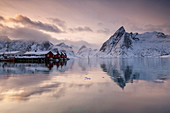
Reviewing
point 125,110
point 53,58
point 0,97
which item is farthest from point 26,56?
point 125,110

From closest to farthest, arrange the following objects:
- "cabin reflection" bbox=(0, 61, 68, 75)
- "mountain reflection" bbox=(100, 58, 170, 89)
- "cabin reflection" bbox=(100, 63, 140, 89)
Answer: "cabin reflection" bbox=(100, 63, 140, 89) → "mountain reflection" bbox=(100, 58, 170, 89) → "cabin reflection" bbox=(0, 61, 68, 75)

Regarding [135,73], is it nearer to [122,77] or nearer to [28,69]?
[122,77]

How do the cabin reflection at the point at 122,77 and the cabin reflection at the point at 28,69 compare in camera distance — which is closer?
the cabin reflection at the point at 122,77

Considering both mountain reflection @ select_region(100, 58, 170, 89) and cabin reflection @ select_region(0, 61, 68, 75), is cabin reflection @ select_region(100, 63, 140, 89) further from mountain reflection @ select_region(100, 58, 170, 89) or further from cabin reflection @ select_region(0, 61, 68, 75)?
cabin reflection @ select_region(0, 61, 68, 75)

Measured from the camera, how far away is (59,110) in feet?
24.8

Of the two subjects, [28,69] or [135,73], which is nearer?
[135,73]

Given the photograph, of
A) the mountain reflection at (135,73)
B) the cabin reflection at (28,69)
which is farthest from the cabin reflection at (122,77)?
the cabin reflection at (28,69)

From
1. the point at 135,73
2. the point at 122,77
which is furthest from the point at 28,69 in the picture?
the point at 135,73

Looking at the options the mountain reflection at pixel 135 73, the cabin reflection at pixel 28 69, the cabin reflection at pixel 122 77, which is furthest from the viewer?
the cabin reflection at pixel 28 69

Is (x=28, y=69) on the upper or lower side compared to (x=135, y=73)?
upper

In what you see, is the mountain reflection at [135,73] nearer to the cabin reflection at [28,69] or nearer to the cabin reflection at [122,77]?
the cabin reflection at [122,77]

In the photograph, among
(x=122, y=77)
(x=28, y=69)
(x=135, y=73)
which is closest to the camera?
(x=122, y=77)

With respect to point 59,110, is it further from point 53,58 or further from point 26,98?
point 53,58

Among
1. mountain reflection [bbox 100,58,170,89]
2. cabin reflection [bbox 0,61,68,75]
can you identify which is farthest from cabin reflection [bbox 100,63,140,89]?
cabin reflection [bbox 0,61,68,75]
